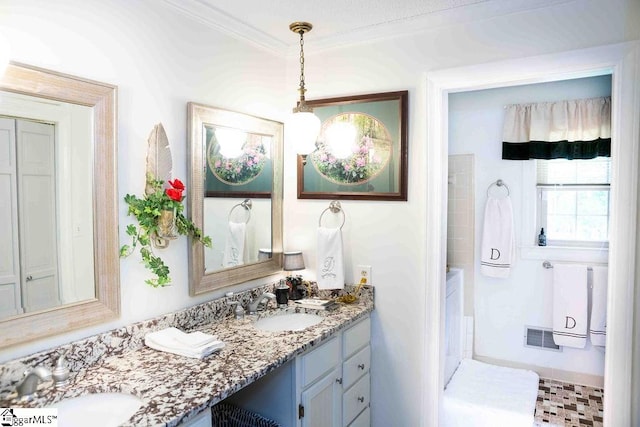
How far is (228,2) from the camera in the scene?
2.07 meters

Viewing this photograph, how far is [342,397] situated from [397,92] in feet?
5.40

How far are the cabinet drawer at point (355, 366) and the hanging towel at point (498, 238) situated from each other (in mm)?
1589

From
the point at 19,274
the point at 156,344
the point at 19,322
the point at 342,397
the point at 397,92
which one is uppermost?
the point at 397,92

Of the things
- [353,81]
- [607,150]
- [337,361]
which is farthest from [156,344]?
[607,150]

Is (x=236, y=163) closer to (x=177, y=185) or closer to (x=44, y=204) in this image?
(x=177, y=185)

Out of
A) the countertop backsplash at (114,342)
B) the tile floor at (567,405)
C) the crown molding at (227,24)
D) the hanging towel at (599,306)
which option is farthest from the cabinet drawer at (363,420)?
the crown molding at (227,24)

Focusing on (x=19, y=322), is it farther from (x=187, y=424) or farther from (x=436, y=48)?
(x=436, y=48)

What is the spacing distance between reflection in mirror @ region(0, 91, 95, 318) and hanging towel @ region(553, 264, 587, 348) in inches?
125

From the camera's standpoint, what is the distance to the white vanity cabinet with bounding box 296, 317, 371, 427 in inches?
77.2

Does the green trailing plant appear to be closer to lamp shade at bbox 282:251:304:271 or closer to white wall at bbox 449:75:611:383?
lamp shade at bbox 282:251:304:271

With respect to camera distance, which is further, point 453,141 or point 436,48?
point 453,141

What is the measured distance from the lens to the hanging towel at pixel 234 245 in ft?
7.71

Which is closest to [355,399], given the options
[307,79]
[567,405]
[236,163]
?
[236,163]

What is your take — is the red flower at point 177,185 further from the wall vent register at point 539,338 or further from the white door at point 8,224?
the wall vent register at point 539,338
